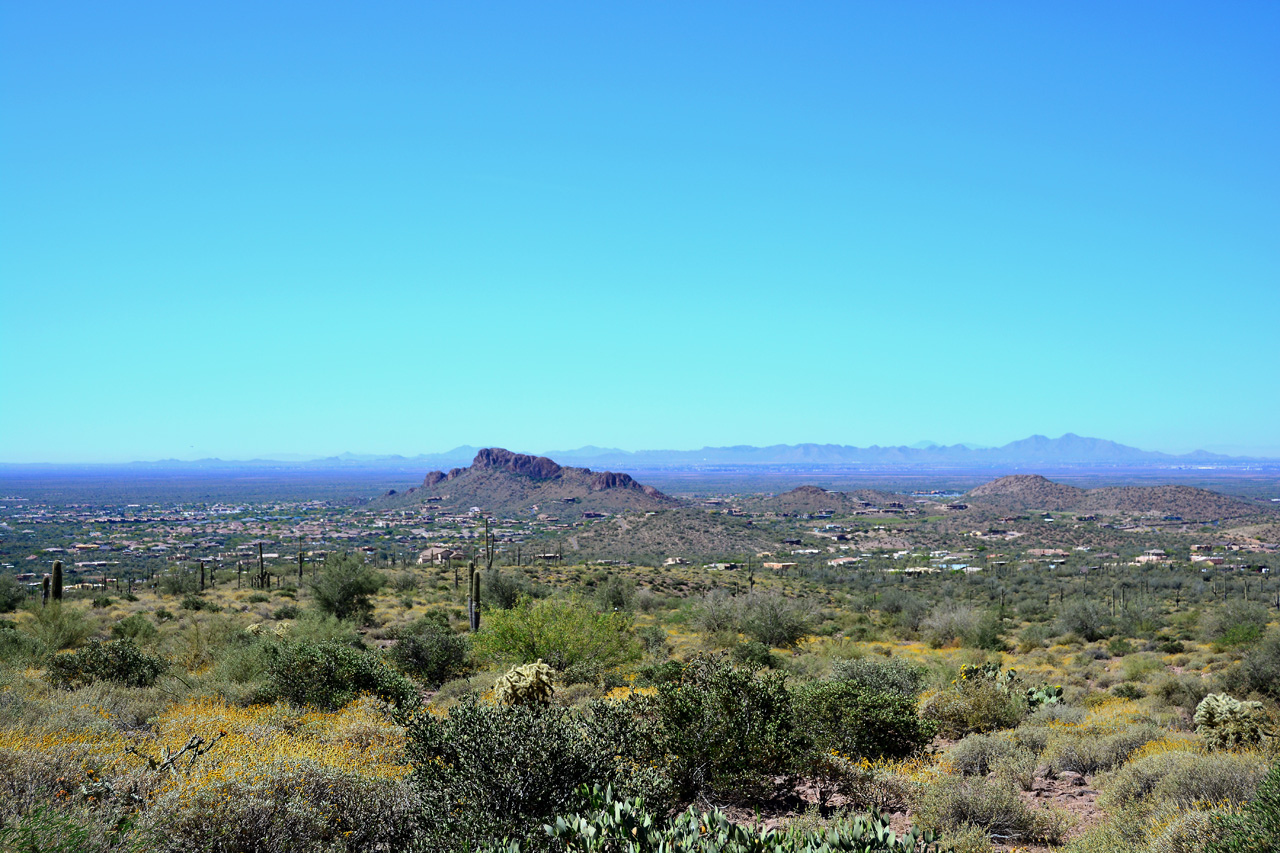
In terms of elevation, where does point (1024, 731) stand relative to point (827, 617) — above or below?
above

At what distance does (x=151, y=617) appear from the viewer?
80.5 ft

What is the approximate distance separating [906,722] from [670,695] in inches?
154

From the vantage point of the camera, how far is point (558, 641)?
56.0 ft

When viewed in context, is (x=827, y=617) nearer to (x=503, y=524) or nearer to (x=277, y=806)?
(x=277, y=806)

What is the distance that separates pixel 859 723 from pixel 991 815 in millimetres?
2576

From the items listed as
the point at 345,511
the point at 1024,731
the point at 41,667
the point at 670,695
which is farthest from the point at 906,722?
the point at 345,511

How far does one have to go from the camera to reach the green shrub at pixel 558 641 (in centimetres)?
1684

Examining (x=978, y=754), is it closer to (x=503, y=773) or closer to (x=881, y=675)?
(x=881, y=675)

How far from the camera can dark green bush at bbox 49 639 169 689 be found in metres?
12.9

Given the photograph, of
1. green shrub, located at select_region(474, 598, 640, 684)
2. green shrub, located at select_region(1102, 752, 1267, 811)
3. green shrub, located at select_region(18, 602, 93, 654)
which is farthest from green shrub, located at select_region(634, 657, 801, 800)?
green shrub, located at select_region(18, 602, 93, 654)

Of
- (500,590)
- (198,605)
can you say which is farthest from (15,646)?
(500,590)

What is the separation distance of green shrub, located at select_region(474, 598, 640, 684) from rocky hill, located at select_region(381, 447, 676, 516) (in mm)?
101312

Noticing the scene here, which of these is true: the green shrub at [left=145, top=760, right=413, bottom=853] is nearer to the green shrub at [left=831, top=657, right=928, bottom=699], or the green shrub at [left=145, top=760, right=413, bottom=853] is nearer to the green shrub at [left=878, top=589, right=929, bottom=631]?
the green shrub at [left=831, top=657, right=928, bottom=699]

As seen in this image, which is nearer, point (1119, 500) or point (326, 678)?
point (326, 678)
